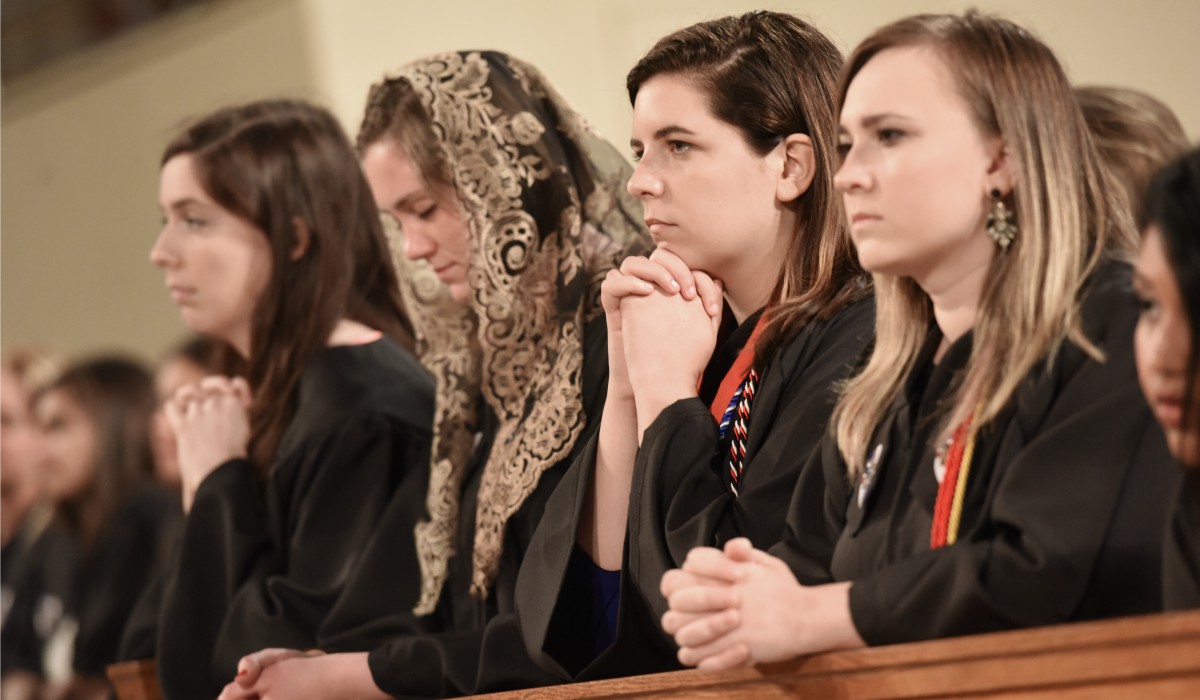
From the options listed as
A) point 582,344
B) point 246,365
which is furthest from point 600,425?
point 246,365

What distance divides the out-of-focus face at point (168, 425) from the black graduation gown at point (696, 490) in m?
3.69

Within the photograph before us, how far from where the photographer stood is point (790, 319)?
110 inches

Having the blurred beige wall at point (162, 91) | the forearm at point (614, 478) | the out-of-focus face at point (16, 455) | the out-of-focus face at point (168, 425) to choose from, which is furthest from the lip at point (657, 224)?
the out-of-focus face at point (16, 455)

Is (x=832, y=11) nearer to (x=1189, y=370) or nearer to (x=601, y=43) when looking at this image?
(x=601, y=43)

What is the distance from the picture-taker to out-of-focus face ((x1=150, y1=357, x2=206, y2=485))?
21.0 ft

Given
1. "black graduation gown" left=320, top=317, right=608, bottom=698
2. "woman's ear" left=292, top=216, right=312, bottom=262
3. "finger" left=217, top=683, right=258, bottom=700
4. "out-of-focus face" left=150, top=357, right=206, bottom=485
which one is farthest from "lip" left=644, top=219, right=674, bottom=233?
"out-of-focus face" left=150, top=357, right=206, bottom=485

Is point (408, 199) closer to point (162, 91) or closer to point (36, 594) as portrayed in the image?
point (36, 594)

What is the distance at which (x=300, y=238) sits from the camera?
435 centimetres

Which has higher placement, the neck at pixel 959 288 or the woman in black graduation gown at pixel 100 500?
the neck at pixel 959 288

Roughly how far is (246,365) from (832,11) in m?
2.13

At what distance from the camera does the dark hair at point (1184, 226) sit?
1.84 m

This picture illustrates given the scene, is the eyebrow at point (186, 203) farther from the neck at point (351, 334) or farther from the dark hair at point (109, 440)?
the dark hair at point (109, 440)

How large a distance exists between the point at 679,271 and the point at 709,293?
0.21 feet

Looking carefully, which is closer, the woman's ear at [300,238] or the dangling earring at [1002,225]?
the dangling earring at [1002,225]
